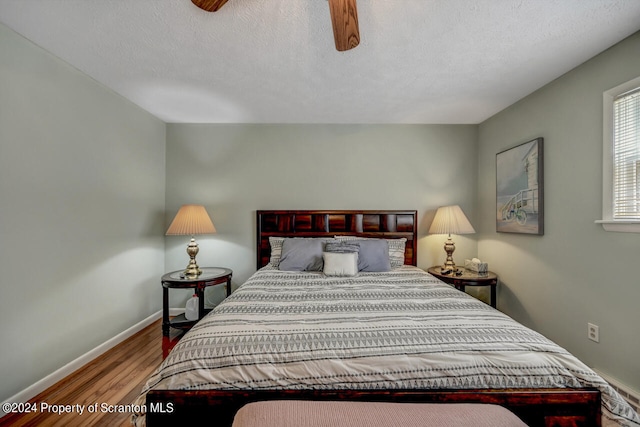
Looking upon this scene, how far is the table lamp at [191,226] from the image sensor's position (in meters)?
2.64

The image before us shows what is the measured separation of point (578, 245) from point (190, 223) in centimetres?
344

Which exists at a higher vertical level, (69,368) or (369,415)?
(369,415)

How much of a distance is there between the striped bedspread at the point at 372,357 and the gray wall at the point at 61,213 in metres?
1.33

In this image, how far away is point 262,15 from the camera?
148cm

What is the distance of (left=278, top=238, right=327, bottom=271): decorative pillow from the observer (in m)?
2.63

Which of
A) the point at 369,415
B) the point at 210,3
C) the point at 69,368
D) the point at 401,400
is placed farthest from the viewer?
the point at 69,368

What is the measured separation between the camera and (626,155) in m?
1.69

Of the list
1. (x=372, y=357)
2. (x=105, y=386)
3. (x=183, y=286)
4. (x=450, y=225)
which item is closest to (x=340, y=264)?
(x=372, y=357)

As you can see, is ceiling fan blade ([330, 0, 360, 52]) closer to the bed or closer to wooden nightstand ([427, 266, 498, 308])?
the bed

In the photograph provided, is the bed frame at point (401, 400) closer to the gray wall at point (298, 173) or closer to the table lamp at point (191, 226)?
the table lamp at point (191, 226)

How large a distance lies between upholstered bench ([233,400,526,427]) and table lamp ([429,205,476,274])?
2062 millimetres

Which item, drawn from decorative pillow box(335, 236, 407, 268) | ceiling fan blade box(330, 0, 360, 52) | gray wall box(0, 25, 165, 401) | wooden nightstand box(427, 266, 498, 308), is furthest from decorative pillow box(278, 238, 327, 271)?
ceiling fan blade box(330, 0, 360, 52)

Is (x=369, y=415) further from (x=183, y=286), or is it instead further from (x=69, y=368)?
(x=69, y=368)

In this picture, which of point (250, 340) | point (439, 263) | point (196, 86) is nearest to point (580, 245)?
point (439, 263)
